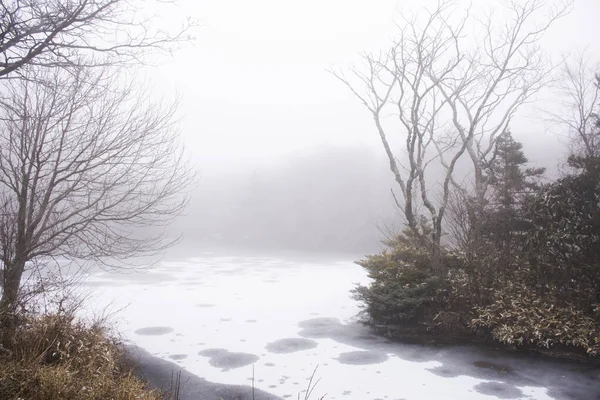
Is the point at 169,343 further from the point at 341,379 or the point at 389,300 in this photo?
the point at 389,300

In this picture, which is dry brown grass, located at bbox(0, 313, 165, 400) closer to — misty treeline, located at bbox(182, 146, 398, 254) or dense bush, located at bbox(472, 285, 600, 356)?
dense bush, located at bbox(472, 285, 600, 356)

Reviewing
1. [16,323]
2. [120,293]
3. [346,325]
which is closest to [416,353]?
[346,325]

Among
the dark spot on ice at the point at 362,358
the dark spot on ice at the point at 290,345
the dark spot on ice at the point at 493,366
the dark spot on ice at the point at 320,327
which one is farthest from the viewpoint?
the dark spot on ice at the point at 320,327

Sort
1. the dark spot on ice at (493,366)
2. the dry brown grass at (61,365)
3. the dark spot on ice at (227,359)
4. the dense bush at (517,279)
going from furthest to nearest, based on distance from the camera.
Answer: the dense bush at (517,279) < the dark spot on ice at (227,359) < the dark spot on ice at (493,366) < the dry brown grass at (61,365)

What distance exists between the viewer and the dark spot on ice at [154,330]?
8.26m

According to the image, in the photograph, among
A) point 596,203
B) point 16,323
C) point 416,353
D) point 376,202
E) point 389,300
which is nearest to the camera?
point 16,323

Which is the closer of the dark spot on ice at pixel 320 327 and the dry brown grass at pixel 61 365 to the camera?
the dry brown grass at pixel 61 365

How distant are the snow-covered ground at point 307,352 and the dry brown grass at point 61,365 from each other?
1.60 meters

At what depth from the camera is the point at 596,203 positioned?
7.76 meters

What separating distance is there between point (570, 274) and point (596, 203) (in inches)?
63.9

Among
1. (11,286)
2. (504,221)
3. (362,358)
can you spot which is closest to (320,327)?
(362,358)

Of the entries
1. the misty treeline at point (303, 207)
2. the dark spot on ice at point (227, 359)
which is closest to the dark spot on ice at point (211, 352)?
the dark spot on ice at point (227, 359)

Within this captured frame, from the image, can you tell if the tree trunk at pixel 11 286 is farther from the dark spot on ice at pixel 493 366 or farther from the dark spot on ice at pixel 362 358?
the dark spot on ice at pixel 493 366

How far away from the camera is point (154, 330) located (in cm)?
849
